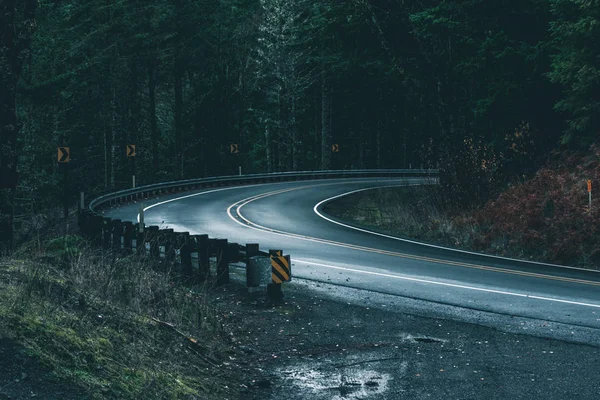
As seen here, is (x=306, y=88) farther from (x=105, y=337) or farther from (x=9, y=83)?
(x=105, y=337)

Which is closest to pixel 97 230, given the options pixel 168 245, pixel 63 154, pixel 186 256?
pixel 168 245

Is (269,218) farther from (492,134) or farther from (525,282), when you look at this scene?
(525,282)

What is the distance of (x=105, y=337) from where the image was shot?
29.6ft

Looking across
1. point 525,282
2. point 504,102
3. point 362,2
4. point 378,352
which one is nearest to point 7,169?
point 378,352

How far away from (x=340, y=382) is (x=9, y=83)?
10612 millimetres

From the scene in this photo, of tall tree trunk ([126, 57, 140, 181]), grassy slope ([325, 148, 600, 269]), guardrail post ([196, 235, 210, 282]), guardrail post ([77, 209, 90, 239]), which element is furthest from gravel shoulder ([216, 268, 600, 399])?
→ tall tree trunk ([126, 57, 140, 181])

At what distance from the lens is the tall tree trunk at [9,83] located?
15.8 metres

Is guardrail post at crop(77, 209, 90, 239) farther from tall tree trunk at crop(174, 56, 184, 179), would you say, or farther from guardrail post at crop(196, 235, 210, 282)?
tall tree trunk at crop(174, 56, 184, 179)

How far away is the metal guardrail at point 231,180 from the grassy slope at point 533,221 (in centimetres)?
319

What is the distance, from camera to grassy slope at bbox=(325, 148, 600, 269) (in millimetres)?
20656

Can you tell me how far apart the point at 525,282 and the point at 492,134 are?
50.1 feet

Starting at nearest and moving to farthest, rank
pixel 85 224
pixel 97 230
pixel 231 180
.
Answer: pixel 97 230 < pixel 85 224 < pixel 231 180

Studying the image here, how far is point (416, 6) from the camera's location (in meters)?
42.3

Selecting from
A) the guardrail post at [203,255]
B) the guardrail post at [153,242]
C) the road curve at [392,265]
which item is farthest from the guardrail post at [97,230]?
the guardrail post at [203,255]
